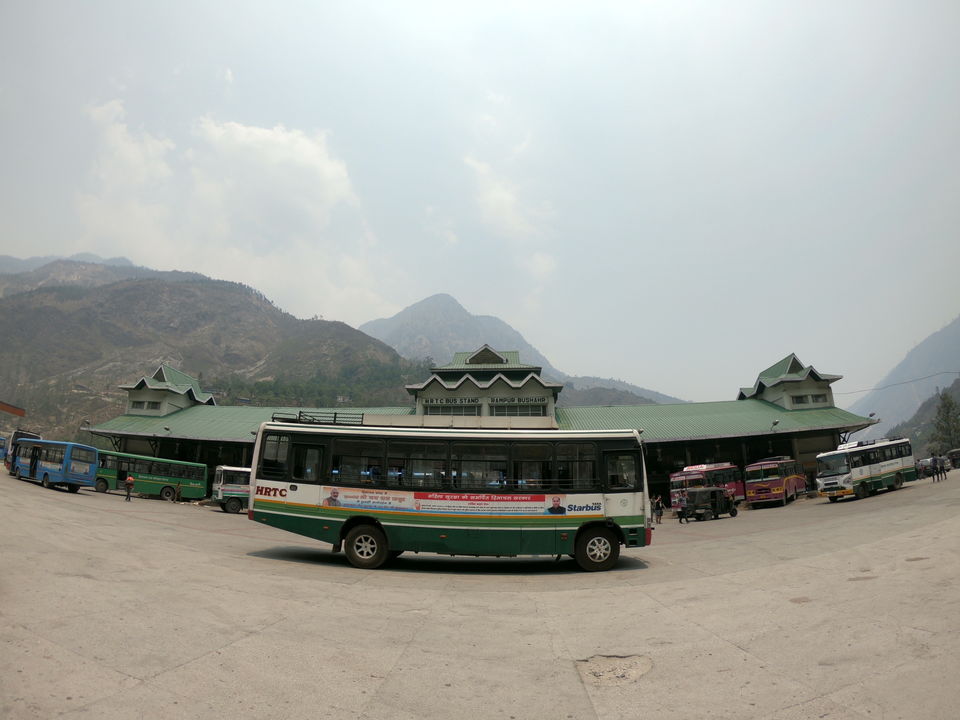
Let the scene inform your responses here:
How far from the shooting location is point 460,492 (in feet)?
40.5

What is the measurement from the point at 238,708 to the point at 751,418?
4359cm

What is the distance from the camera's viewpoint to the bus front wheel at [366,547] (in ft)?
39.8

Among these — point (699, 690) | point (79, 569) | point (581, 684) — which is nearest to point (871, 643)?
point (699, 690)

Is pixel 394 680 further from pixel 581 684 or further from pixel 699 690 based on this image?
pixel 699 690

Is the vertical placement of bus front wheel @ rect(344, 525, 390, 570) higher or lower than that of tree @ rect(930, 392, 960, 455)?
lower

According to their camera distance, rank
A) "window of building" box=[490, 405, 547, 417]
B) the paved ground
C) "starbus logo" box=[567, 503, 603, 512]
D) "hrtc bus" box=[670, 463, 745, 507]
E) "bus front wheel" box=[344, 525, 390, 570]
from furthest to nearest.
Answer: "window of building" box=[490, 405, 547, 417]
"hrtc bus" box=[670, 463, 745, 507]
"starbus logo" box=[567, 503, 603, 512]
"bus front wheel" box=[344, 525, 390, 570]
the paved ground

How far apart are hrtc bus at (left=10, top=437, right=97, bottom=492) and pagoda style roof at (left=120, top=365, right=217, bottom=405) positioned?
645 inches

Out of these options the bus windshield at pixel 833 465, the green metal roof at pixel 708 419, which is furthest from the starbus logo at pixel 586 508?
the green metal roof at pixel 708 419

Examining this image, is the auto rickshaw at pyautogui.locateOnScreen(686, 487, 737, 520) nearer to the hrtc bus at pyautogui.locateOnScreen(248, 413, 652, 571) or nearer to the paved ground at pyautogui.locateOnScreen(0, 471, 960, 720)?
the paved ground at pyautogui.locateOnScreen(0, 471, 960, 720)

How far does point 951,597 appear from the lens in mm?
7203

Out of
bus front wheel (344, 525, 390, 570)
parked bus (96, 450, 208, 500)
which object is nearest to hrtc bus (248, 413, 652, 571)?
bus front wheel (344, 525, 390, 570)

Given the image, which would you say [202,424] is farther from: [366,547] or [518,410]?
[366,547]

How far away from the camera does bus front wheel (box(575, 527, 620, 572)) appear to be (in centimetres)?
1227

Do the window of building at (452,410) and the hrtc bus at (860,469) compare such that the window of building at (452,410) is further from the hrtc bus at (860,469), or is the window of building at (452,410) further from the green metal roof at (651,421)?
the hrtc bus at (860,469)
